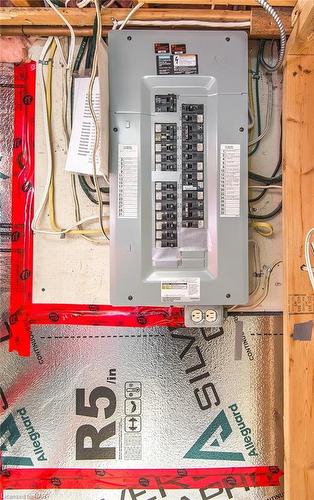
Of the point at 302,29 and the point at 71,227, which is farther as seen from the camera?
the point at 71,227

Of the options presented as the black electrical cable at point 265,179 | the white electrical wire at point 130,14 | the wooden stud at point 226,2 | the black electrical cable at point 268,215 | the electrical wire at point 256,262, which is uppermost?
the wooden stud at point 226,2

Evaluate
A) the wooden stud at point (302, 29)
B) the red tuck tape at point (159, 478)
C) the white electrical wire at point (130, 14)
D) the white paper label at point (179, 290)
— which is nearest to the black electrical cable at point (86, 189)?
the white paper label at point (179, 290)

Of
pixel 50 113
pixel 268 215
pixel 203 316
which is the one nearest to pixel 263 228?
pixel 268 215

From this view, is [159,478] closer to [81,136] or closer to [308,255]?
[308,255]

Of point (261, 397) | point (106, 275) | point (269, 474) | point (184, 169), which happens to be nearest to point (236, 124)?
point (184, 169)

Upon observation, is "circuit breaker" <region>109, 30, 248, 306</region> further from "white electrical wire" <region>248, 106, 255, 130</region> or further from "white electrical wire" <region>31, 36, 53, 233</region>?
"white electrical wire" <region>31, 36, 53, 233</region>

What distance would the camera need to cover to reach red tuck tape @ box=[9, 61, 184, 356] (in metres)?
1.38

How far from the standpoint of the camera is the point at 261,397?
4.54 feet

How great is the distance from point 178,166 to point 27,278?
0.55m

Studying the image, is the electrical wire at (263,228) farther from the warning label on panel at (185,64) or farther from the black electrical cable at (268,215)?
the warning label on panel at (185,64)

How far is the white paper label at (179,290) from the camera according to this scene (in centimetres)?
125

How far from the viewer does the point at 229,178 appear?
4.16 feet

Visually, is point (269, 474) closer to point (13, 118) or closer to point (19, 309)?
point (19, 309)

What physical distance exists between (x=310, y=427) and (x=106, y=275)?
702 mm
